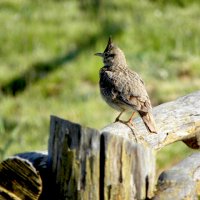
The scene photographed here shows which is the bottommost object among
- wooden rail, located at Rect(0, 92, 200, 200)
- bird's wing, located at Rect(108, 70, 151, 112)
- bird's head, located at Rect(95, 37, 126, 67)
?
wooden rail, located at Rect(0, 92, 200, 200)

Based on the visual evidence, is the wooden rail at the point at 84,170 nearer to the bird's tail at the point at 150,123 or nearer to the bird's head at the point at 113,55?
Result: the bird's tail at the point at 150,123

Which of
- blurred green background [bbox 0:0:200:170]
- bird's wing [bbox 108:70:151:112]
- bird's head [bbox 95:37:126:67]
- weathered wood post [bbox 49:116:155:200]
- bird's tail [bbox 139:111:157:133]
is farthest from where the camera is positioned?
blurred green background [bbox 0:0:200:170]

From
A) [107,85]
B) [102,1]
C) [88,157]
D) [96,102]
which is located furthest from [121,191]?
[102,1]

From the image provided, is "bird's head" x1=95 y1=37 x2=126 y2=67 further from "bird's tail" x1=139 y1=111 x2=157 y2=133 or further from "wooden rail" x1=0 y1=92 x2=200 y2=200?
"wooden rail" x1=0 y1=92 x2=200 y2=200

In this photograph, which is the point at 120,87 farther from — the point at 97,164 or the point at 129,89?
the point at 97,164

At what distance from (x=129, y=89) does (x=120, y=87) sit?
0.37ft

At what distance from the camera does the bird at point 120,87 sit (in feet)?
20.0

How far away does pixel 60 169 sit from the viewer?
3.35 m

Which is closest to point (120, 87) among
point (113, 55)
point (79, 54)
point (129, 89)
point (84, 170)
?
point (129, 89)

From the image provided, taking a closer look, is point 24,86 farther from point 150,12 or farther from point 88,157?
point 88,157

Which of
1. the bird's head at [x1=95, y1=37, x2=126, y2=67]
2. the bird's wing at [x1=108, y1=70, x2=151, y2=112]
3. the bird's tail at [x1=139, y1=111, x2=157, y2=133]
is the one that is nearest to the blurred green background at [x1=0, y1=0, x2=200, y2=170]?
the bird's head at [x1=95, y1=37, x2=126, y2=67]

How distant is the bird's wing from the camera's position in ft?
19.9

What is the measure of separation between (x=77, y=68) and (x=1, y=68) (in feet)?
3.90

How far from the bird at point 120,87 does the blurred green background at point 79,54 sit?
116 inches
